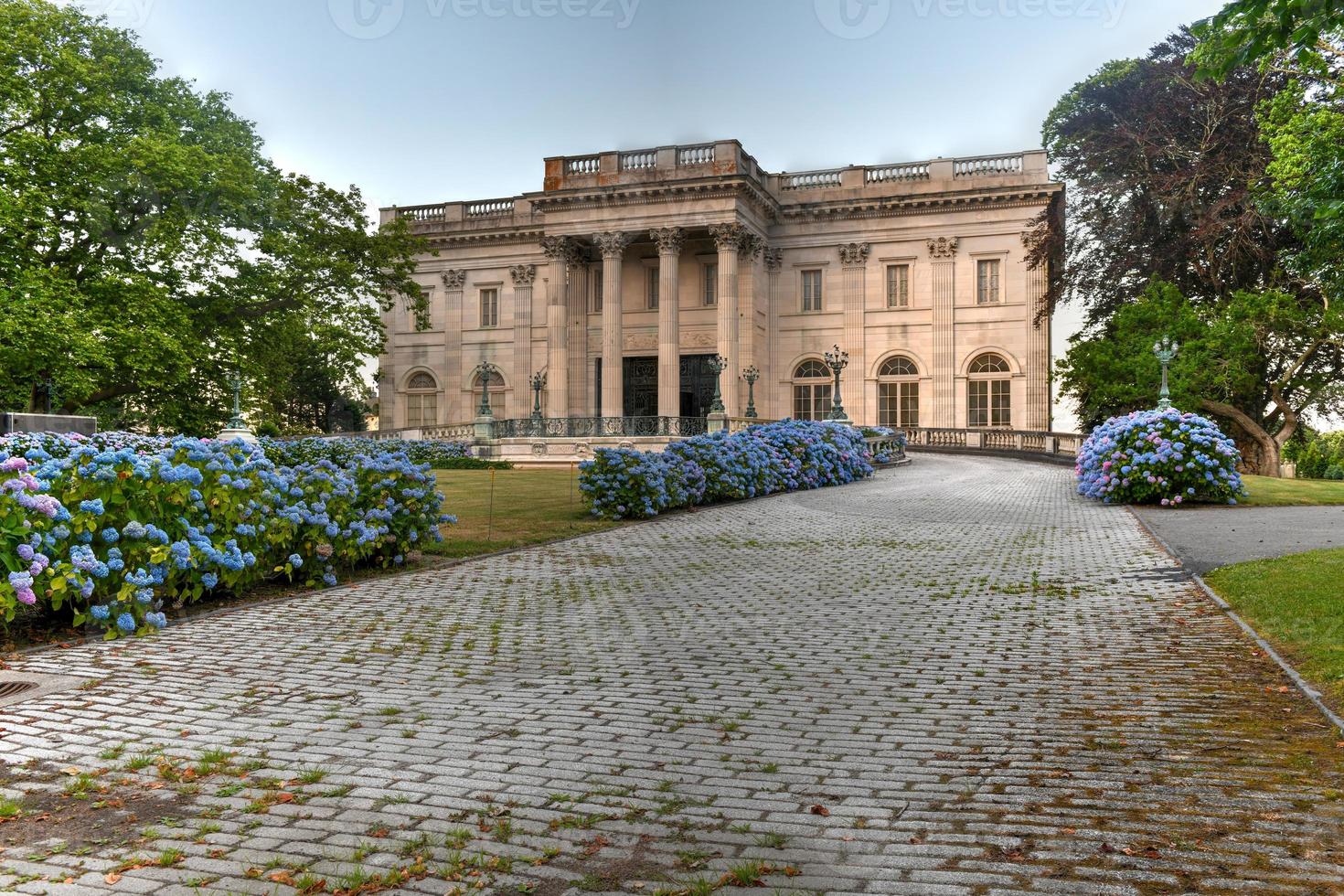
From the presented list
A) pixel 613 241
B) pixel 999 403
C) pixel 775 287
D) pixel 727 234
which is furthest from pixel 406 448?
pixel 999 403

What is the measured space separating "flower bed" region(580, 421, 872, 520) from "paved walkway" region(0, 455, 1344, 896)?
312 inches

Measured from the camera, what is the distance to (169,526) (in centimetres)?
794

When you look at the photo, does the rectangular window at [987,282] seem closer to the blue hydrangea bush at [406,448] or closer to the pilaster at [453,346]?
the blue hydrangea bush at [406,448]

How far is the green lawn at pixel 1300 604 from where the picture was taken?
5.90m

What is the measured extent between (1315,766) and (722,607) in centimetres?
495

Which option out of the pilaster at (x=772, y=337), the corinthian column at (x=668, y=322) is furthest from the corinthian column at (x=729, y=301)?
the pilaster at (x=772, y=337)

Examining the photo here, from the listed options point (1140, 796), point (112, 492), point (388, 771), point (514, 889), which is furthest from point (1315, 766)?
point (112, 492)

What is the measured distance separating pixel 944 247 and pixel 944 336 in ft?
13.1

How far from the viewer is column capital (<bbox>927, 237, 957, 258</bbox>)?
42.0 m

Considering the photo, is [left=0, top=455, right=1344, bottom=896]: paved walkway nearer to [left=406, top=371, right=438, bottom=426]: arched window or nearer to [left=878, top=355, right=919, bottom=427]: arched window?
[left=878, top=355, right=919, bottom=427]: arched window

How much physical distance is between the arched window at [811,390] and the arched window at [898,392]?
2491mm

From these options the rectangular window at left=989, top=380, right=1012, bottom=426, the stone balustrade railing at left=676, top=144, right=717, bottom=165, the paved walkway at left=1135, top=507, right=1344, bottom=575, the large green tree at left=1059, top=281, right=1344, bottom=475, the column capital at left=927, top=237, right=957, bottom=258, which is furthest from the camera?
the column capital at left=927, top=237, right=957, bottom=258

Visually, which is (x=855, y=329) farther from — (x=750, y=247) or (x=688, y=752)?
(x=688, y=752)

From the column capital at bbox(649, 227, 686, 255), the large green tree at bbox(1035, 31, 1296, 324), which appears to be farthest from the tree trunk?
the column capital at bbox(649, 227, 686, 255)
